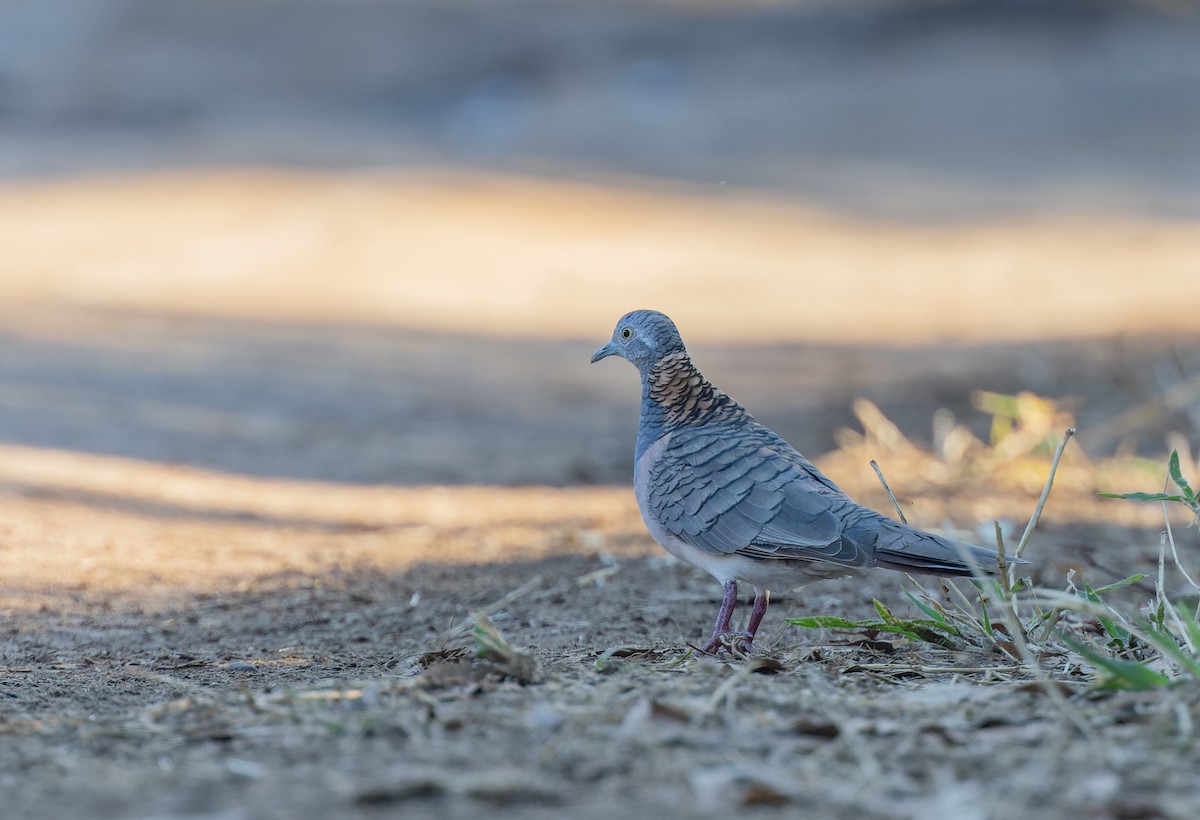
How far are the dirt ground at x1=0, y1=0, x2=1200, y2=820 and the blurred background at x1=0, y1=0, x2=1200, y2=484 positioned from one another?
0.24 ft

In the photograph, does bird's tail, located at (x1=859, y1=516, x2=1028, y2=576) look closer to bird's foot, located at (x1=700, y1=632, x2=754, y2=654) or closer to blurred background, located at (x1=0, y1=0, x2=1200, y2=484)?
bird's foot, located at (x1=700, y1=632, x2=754, y2=654)

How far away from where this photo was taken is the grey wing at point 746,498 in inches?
125

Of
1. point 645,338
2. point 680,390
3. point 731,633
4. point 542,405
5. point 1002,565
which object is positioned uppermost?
point 645,338

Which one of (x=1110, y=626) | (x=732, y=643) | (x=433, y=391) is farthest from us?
(x=433, y=391)

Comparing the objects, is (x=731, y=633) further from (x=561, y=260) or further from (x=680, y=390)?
(x=561, y=260)

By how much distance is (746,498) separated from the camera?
3301mm

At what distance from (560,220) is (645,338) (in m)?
11.4

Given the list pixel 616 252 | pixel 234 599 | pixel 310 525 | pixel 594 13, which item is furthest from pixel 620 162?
pixel 234 599

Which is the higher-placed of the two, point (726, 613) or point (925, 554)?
point (925, 554)

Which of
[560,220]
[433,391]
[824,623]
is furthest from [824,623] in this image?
[560,220]

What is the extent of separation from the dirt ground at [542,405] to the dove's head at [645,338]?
0.76 m

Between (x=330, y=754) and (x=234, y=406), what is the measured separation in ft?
18.8

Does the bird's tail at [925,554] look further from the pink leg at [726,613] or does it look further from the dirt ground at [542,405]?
the pink leg at [726,613]

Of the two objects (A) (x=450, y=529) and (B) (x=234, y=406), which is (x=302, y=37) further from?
(A) (x=450, y=529)
